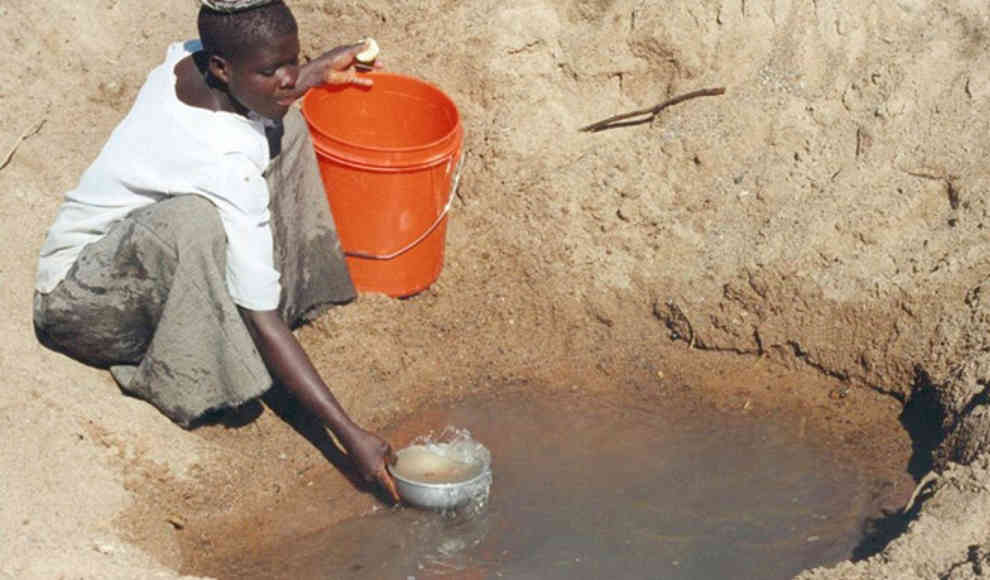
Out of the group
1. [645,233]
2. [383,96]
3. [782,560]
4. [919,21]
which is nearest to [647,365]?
[645,233]

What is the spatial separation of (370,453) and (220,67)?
106 centimetres

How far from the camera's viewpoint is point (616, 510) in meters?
3.37

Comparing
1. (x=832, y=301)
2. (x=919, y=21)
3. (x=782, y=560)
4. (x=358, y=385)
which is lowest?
(x=358, y=385)

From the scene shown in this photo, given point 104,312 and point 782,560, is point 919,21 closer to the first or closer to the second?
point 782,560

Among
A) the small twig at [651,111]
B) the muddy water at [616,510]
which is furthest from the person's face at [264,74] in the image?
the small twig at [651,111]

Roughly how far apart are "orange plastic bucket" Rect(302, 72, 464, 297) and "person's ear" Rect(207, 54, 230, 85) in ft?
2.21

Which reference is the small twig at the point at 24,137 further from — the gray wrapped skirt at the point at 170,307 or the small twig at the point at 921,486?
the small twig at the point at 921,486

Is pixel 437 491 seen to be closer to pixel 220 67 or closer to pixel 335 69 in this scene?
pixel 220 67

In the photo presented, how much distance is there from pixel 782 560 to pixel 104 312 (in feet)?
6.41

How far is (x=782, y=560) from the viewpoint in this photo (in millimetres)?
3174

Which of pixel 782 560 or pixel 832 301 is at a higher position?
pixel 832 301

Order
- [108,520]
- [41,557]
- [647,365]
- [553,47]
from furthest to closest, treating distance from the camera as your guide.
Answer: [553,47]
[647,365]
[108,520]
[41,557]

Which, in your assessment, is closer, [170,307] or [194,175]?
[194,175]

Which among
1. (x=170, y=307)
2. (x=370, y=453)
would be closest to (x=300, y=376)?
(x=370, y=453)
